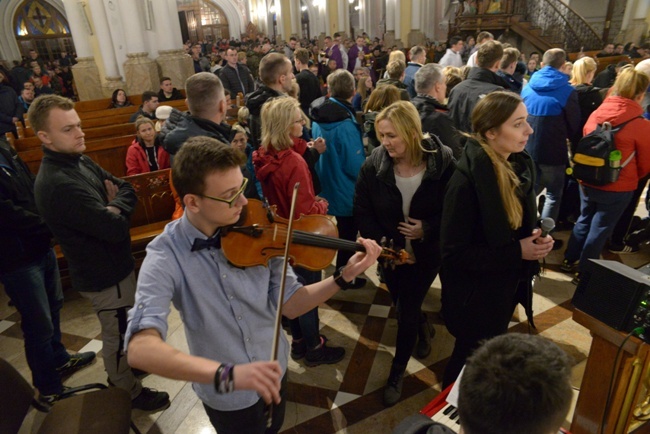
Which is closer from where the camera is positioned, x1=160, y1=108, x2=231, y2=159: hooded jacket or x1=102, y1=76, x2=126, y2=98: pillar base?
x1=160, y1=108, x2=231, y2=159: hooded jacket

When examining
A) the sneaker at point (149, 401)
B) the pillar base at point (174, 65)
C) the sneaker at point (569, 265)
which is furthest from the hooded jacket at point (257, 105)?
the pillar base at point (174, 65)

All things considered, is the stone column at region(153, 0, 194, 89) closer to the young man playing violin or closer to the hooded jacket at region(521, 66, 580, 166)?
the hooded jacket at region(521, 66, 580, 166)

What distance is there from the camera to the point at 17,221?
219cm

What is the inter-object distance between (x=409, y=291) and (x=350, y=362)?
2.58 feet

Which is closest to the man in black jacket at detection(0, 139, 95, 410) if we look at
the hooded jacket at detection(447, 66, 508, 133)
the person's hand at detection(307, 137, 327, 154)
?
the person's hand at detection(307, 137, 327, 154)

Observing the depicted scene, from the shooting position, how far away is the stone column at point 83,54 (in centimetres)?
812

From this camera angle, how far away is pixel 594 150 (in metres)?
2.88

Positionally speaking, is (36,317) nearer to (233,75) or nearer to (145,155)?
(145,155)

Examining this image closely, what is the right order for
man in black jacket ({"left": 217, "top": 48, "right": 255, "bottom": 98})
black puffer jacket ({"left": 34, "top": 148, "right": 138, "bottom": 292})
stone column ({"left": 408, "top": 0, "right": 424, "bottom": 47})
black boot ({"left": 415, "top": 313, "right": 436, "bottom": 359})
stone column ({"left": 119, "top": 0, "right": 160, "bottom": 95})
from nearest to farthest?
black puffer jacket ({"left": 34, "top": 148, "right": 138, "bottom": 292}) < black boot ({"left": 415, "top": 313, "right": 436, "bottom": 359}) < man in black jacket ({"left": 217, "top": 48, "right": 255, "bottom": 98}) < stone column ({"left": 119, "top": 0, "right": 160, "bottom": 95}) < stone column ({"left": 408, "top": 0, "right": 424, "bottom": 47})

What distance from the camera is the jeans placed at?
2568 mm

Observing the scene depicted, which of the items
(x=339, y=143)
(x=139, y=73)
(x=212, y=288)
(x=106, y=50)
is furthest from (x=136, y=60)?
(x=212, y=288)

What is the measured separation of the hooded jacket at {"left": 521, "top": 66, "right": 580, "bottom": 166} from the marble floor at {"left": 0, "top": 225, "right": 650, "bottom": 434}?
0.96 metres

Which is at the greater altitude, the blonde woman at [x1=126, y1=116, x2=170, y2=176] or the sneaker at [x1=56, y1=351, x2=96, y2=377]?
the blonde woman at [x1=126, y1=116, x2=170, y2=176]

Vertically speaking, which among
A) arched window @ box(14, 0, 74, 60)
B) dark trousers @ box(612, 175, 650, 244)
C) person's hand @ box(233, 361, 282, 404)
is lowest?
dark trousers @ box(612, 175, 650, 244)
